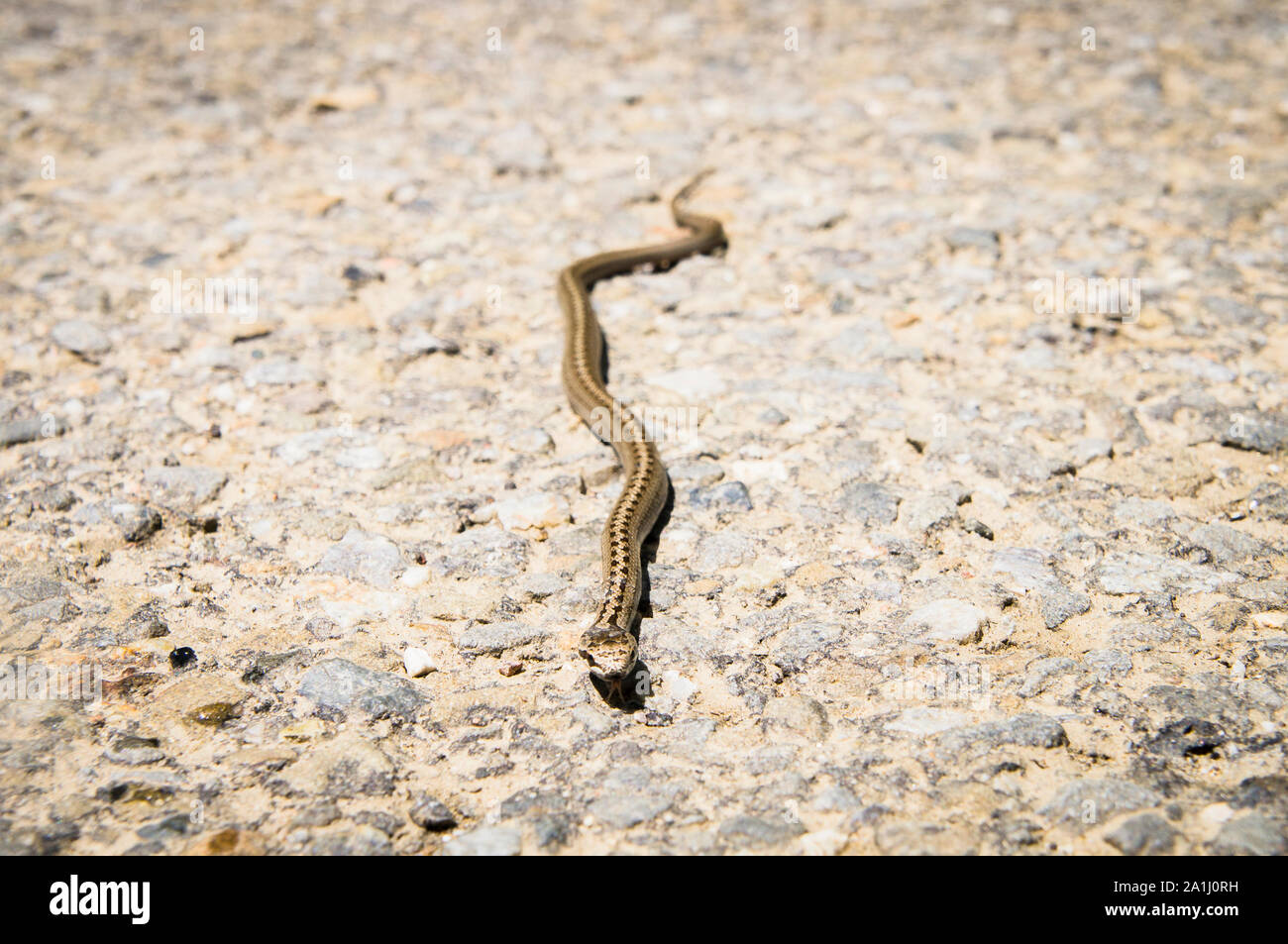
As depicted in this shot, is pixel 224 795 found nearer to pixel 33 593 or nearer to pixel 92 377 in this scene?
pixel 33 593

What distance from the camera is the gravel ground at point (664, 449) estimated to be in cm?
390

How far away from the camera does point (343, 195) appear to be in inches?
353

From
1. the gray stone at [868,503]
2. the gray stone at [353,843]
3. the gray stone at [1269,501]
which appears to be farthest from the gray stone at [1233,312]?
the gray stone at [353,843]

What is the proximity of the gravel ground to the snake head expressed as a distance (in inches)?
7.3

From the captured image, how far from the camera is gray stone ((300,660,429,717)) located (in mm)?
4266

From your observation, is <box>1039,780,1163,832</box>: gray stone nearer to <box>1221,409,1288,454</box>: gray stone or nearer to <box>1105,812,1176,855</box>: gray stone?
<box>1105,812,1176,855</box>: gray stone

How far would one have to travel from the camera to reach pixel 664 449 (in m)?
6.18

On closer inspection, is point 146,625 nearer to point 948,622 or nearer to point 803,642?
point 803,642

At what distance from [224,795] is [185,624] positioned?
1.21m

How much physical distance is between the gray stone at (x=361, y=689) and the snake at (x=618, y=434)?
77cm

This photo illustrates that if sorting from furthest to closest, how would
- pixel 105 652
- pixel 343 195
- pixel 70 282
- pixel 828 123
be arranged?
pixel 828 123, pixel 343 195, pixel 70 282, pixel 105 652

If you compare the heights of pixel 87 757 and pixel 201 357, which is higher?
pixel 201 357

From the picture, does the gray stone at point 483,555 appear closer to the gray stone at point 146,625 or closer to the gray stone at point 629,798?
the gray stone at point 146,625
